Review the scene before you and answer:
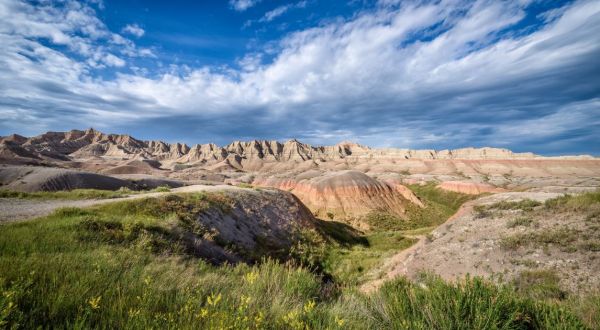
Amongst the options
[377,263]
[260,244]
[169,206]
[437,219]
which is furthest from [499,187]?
[169,206]

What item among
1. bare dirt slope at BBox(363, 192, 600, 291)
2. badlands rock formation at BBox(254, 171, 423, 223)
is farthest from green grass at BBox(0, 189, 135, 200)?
badlands rock formation at BBox(254, 171, 423, 223)

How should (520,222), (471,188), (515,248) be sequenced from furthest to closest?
(471,188) → (520,222) → (515,248)

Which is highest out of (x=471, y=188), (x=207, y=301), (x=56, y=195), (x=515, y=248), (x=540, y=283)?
(x=207, y=301)

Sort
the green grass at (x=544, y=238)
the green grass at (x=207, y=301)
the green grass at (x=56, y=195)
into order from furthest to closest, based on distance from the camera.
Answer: the green grass at (x=56, y=195)
the green grass at (x=544, y=238)
the green grass at (x=207, y=301)

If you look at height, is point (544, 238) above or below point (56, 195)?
below

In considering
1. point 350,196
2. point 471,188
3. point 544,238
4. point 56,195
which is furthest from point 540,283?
point 471,188

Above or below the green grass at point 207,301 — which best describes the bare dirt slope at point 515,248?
below

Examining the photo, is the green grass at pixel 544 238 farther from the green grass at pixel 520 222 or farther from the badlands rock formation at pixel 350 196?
the badlands rock formation at pixel 350 196

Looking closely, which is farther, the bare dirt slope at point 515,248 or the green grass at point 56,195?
the green grass at point 56,195

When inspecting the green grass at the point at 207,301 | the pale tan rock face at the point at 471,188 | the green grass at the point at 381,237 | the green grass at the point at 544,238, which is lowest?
the green grass at the point at 381,237

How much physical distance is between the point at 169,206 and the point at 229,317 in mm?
15660

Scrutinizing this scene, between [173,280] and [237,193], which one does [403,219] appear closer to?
[237,193]

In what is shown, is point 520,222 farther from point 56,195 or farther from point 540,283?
point 56,195

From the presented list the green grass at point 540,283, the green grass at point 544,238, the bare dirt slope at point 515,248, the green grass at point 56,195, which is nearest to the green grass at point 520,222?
the bare dirt slope at point 515,248
